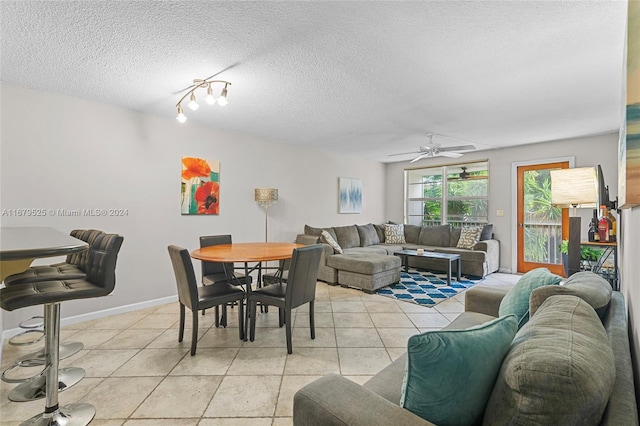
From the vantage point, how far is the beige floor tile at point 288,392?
1722 millimetres

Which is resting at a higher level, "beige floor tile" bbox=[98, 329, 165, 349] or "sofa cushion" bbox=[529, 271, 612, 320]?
"sofa cushion" bbox=[529, 271, 612, 320]

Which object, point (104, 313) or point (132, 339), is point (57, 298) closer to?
point (132, 339)

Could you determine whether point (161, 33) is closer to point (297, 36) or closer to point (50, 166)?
point (297, 36)

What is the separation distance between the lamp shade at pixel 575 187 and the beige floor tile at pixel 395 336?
181 cm

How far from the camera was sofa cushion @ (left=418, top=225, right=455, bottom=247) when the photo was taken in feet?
19.6

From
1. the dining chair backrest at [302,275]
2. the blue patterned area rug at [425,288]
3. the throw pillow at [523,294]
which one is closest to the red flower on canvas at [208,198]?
the dining chair backrest at [302,275]

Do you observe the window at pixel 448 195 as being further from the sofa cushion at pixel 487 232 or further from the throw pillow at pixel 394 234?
the throw pillow at pixel 394 234

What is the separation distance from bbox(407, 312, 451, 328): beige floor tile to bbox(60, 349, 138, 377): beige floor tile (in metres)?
2.68

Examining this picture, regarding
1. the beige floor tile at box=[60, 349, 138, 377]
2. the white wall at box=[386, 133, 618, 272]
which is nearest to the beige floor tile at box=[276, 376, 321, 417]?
the beige floor tile at box=[60, 349, 138, 377]

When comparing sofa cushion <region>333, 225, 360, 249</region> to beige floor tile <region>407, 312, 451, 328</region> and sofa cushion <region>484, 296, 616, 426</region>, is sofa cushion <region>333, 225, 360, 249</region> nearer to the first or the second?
beige floor tile <region>407, 312, 451, 328</region>

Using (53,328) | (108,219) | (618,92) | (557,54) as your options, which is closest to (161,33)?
(53,328)

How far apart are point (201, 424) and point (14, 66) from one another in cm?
313

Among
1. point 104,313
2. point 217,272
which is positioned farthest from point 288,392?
point 104,313

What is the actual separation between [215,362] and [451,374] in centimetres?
203
